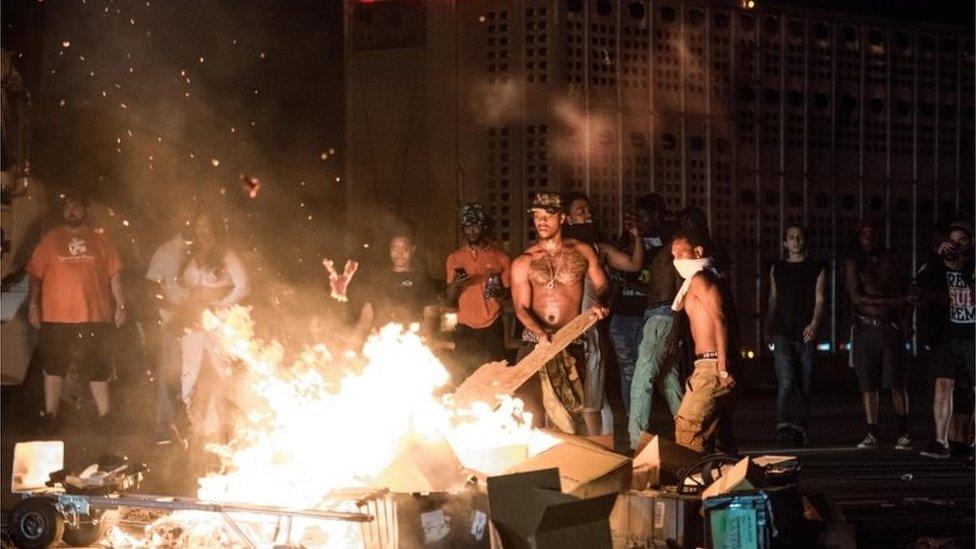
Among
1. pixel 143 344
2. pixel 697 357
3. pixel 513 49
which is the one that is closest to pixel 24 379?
pixel 143 344

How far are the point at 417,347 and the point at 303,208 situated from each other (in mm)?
7600

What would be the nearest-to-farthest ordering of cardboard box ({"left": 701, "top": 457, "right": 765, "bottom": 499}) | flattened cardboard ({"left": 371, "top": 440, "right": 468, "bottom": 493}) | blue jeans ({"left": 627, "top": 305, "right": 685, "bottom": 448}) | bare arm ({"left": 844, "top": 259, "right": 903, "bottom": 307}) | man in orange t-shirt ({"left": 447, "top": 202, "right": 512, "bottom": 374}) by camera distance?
cardboard box ({"left": 701, "top": 457, "right": 765, "bottom": 499}) < flattened cardboard ({"left": 371, "top": 440, "right": 468, "bottom": 493}) < blue jeans ({"left": 627, "top": 305, "right": 685, "bottom": 448}) < man in orange t-shirt ({"left": 447, "top": 202, "right": 512, "bottom": 374}) < bare arm ({"left": 844, "top": 259, "right": 903, "bottom": 307})

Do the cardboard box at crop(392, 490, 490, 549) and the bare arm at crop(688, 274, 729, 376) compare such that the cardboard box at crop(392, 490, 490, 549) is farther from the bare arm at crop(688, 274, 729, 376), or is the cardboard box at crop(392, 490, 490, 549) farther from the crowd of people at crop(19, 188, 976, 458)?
the bare arm at crop(688, 274, 729, 376)

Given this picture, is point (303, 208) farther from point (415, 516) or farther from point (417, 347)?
point (415, 516)

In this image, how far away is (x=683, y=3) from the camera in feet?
59.0

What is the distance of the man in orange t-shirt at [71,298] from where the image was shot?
44.7 ft

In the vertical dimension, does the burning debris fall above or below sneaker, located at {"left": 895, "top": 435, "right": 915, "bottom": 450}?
above

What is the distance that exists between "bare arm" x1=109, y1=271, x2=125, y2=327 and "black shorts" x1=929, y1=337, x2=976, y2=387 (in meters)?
7.31

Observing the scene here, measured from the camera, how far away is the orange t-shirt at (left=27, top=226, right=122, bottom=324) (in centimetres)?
1362

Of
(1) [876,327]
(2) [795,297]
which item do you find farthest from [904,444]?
(2) [795,297]

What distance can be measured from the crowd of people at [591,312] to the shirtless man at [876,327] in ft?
0.05

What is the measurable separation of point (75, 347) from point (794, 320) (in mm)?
6599

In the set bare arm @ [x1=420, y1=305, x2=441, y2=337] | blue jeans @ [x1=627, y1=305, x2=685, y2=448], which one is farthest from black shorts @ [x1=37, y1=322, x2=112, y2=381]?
blue jeans @ [x1=627, y1=305, x2=685, y2=448]

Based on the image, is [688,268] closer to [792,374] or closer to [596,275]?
[596,275]
